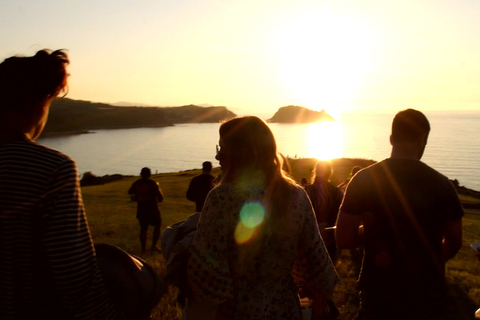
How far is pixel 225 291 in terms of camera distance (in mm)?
2793

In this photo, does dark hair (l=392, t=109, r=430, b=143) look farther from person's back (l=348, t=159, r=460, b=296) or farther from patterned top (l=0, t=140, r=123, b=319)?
patterned top (l=0, t=140, r=123, b=319)

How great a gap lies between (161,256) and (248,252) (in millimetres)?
8982

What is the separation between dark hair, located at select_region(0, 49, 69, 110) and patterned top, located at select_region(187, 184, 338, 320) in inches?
40.6

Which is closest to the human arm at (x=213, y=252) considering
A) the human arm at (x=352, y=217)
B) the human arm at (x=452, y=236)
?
the human arm at (x=352, y=217)

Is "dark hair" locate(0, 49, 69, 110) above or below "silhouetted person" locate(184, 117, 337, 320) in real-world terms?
above

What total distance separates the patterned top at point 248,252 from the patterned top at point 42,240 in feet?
2.31

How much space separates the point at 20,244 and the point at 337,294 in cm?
656

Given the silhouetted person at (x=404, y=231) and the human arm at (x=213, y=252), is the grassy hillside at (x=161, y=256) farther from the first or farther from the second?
the human arm at (x=213, y=252)

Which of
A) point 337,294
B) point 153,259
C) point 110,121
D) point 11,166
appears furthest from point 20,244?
point 110,121

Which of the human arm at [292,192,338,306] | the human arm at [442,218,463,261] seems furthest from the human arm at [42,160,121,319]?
the human arm at [442,218,463,261]

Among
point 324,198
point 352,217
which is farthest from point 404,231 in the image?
point 324,198

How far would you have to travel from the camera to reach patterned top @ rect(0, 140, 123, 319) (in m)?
2.18

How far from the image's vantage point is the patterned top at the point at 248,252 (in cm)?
277

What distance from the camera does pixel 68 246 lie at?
2.19m
